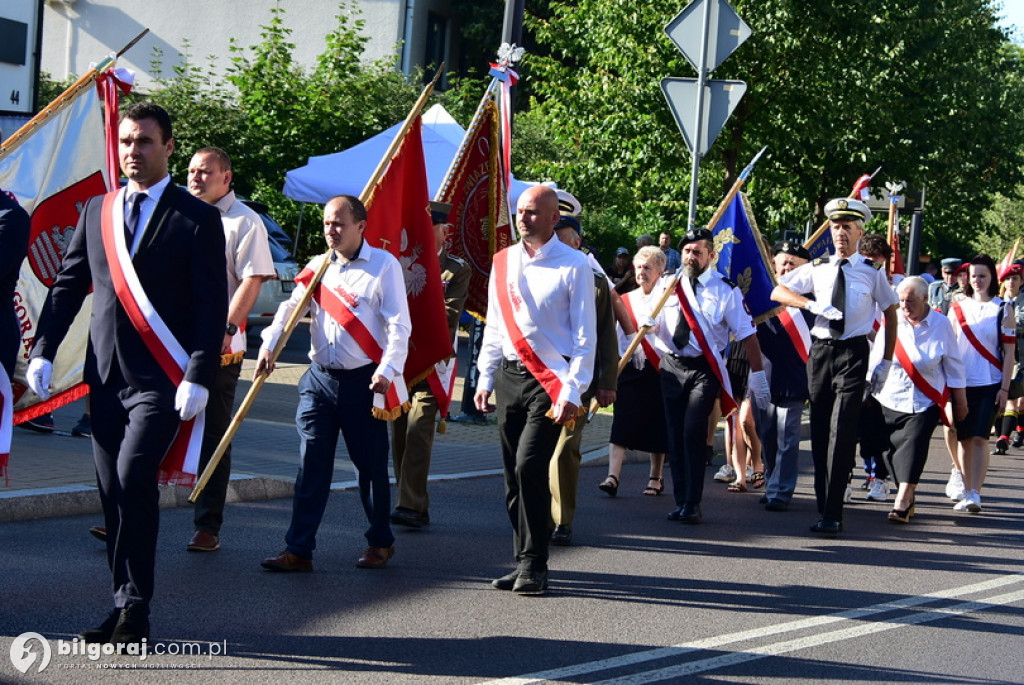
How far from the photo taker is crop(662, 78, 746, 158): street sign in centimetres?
1206

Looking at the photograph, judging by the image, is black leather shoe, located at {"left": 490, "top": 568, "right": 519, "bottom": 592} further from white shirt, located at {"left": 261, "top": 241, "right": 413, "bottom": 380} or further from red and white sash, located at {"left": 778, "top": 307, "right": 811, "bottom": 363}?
red and white sash, located at {"left": 778, "top": 307, "right": 811, "bottom": 363}

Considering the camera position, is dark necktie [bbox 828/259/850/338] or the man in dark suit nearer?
the man in dark suit

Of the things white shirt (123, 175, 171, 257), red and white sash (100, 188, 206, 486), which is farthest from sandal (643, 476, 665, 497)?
white shirt (123, 175, 171, 257)

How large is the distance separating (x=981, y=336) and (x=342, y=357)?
6.15m

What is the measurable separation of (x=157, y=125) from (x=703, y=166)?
712 inches

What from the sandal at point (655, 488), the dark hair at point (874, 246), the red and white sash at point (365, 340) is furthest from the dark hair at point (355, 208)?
the dark hair at point (874, 246)

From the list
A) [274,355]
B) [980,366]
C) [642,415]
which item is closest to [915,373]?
[980,366]

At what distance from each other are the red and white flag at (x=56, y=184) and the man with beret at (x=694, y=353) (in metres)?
3.74

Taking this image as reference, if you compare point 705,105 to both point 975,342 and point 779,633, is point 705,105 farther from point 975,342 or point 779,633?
point 779,633

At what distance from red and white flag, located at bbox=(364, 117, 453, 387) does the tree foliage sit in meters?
12.6

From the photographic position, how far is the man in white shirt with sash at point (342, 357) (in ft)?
23.1

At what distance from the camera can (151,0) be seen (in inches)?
1345

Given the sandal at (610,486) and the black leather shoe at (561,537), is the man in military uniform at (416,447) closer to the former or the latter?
the black leather shoe at (561,537)

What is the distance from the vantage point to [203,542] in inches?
292
